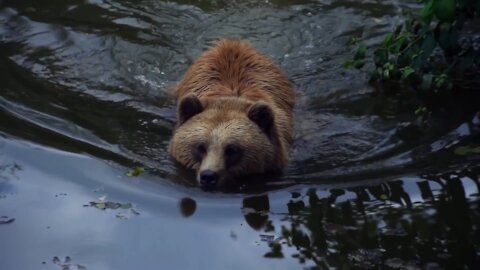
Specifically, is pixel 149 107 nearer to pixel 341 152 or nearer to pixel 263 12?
pixel 341 152

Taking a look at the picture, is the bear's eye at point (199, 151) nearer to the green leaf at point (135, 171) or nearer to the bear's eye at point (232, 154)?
the bear's eye at point (232, 154)

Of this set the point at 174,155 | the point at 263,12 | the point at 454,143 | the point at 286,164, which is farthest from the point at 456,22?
the point at 263,12

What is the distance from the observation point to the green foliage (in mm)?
9469

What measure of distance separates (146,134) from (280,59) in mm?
2951

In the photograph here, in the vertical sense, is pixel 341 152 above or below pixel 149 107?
below

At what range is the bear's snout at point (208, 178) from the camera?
8.49m

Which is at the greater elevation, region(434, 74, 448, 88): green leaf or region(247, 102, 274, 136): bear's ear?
region(434, 74, 448, 88): green leaf

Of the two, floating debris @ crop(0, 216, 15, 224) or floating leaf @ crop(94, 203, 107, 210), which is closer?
floating debris @ crop(0, 216, 15, 224)

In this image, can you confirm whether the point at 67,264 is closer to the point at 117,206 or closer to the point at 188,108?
the point at 117,206

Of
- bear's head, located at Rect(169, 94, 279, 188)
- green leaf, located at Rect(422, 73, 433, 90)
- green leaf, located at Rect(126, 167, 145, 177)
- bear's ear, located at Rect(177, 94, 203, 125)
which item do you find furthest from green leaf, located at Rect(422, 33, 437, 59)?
green leaf, located at Rect(126, 167, 145, 177)

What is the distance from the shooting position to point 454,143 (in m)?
9.43

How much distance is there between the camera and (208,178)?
27.9 ft

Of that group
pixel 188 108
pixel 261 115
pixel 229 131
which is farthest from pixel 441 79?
pixel 188 108

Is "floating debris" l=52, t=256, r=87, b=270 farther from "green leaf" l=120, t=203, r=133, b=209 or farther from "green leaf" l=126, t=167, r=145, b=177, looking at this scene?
"green leaf" l=126, t=167, r=145, b=177
